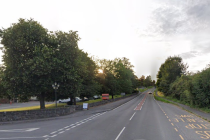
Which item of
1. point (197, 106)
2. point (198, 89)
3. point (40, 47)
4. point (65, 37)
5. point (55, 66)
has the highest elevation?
point (65, 37)

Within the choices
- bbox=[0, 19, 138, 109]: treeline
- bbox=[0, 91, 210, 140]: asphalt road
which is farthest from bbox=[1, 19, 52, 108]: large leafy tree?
bbox=[0, 91, 210, 140]: asphalt road

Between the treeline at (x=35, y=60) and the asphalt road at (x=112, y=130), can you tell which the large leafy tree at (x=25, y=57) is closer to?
the treeline at (x=35, y=60)

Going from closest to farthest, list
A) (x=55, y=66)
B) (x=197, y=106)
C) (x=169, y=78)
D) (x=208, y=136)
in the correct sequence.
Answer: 1. (x=208, y=136)
2. (x=55, y=66)
3. (x=197, y=106)
4. (x=169, y=78)

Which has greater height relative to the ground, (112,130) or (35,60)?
(35,60)

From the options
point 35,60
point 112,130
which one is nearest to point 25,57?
point 35,60

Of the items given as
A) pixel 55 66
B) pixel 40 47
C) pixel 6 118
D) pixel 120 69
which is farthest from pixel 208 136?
pixel 120 69

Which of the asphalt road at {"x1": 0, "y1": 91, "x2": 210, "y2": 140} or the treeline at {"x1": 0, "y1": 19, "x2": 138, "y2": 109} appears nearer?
the asphalt road at {"x1": 0, "y1": 91, "x2": 210, "y2": 140}

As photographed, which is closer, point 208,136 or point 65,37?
Result: point 208,136

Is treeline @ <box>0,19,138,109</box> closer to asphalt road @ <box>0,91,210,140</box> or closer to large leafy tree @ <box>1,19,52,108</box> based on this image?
large leafy tree @ <box>1,19,52,108</box>

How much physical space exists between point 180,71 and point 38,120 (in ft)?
210

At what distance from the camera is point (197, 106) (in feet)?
103

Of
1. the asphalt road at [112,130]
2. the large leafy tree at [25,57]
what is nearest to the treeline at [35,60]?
the large leafy tree at [25,57]

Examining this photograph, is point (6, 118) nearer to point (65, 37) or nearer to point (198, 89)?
point (65, 37)

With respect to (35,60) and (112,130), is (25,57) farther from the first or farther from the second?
(112,130)
